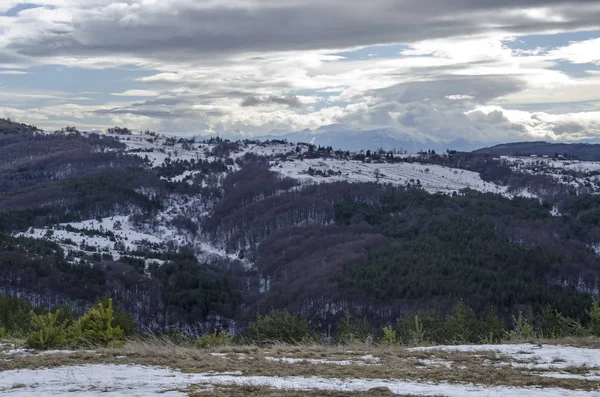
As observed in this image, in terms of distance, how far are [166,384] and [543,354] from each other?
11022mm

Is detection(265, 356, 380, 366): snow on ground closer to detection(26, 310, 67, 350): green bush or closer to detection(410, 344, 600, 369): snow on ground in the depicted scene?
detection(410, 344, 600, 369): snow on ground

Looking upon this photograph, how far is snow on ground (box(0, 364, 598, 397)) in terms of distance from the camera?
1390 cm

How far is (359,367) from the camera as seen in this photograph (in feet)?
54.2

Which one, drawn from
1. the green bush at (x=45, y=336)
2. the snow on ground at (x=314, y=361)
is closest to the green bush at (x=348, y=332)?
the snow on ground at (x=314, y=361)

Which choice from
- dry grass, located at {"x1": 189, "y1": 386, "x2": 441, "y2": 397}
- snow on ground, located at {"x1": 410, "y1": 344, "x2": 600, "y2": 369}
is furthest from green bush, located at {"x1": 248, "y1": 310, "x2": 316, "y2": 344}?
dry grass, located at {"x1": 189, "y1": 386, "x2": 441, "y2": 397}

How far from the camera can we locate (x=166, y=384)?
14578 millimetres

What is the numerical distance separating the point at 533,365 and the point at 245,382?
26.4ft

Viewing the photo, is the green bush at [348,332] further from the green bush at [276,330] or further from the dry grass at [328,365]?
the dry grass at [328,365]

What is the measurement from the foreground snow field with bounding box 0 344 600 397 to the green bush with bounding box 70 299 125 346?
2.36 m

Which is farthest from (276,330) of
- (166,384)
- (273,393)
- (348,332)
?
(348,332)

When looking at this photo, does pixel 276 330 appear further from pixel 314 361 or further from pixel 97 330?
pixel 314 361

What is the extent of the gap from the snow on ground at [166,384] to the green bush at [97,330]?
403 centimetres

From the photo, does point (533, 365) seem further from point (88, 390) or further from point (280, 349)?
point (88, 390)

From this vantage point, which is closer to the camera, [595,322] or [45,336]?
[45,336]
